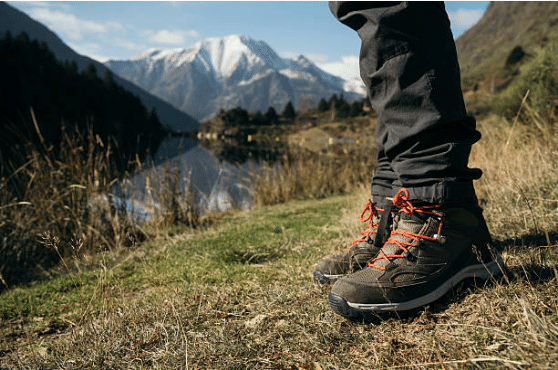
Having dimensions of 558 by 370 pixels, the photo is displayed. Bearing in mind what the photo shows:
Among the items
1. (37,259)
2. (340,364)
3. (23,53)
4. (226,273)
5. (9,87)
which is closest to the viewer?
(340,364)

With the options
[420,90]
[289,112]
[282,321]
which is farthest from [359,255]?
[289,112]

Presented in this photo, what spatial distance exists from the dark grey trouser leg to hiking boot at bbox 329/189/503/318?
7 centimetres

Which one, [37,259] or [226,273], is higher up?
[226,273]

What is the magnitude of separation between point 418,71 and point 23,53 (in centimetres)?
3451

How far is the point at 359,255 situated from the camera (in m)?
1.32

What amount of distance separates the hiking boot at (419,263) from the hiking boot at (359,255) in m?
0.12

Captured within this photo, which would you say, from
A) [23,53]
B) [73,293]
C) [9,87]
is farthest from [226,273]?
[23,53]

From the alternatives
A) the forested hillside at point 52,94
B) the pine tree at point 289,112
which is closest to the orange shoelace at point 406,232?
the forested hillside at point 52,94

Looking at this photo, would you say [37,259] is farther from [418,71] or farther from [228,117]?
[228,117]

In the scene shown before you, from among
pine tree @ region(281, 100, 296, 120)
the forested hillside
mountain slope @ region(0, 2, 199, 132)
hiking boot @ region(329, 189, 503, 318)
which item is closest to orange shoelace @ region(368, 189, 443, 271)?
hiking boot @ region(329, 189, 503, 318)

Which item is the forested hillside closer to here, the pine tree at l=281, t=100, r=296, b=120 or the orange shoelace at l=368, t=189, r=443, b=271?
the orange shoelace at l=368, t=189, r=443, b=271

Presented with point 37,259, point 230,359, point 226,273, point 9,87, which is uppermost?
point 9,87

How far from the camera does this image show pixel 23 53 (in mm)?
26672

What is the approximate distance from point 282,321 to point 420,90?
88cm
